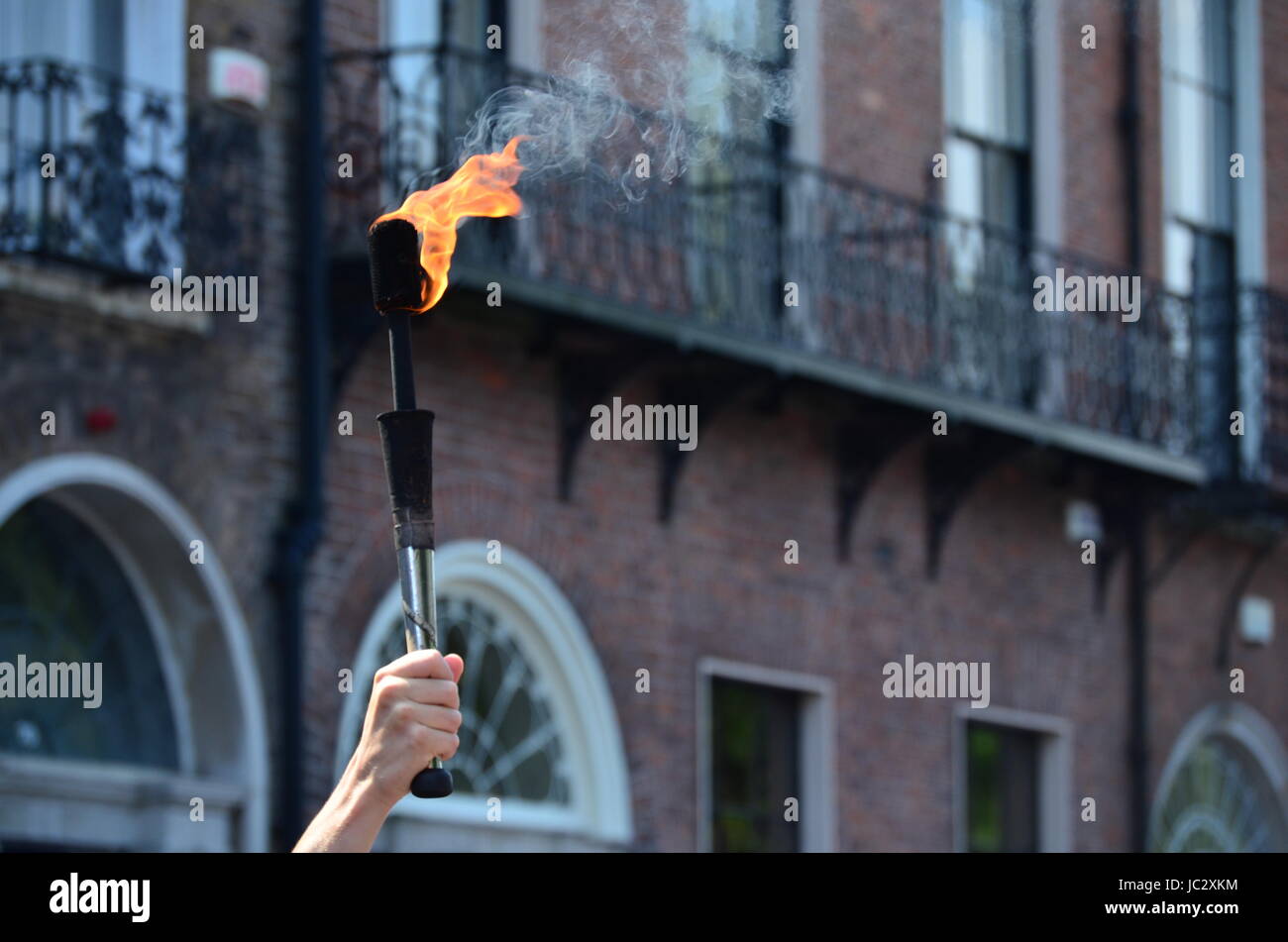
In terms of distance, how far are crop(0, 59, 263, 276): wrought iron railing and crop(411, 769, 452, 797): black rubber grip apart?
7.48 m

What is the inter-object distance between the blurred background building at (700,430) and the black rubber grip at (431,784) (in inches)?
268

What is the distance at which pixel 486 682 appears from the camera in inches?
536

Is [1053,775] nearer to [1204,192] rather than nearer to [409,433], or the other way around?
[1204,192]

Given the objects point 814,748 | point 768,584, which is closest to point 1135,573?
point 814,748

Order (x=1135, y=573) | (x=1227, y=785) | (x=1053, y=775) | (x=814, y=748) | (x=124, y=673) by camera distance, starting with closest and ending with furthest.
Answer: (x=124, y=673) < (x=814, y=748) < (x=1053, y=775) < (x=1135, y=573) < (x=1227, y=785)

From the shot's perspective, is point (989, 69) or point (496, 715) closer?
point (496, 715)

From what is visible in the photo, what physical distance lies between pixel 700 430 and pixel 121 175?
4273mm

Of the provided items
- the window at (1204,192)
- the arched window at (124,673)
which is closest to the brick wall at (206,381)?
the arched window at (124,673)

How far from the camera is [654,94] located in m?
14.2

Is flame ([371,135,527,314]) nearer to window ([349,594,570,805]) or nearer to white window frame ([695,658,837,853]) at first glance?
window ([349,594,570,805])

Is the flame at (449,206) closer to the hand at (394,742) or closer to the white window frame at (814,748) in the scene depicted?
the hand at (394,742)
